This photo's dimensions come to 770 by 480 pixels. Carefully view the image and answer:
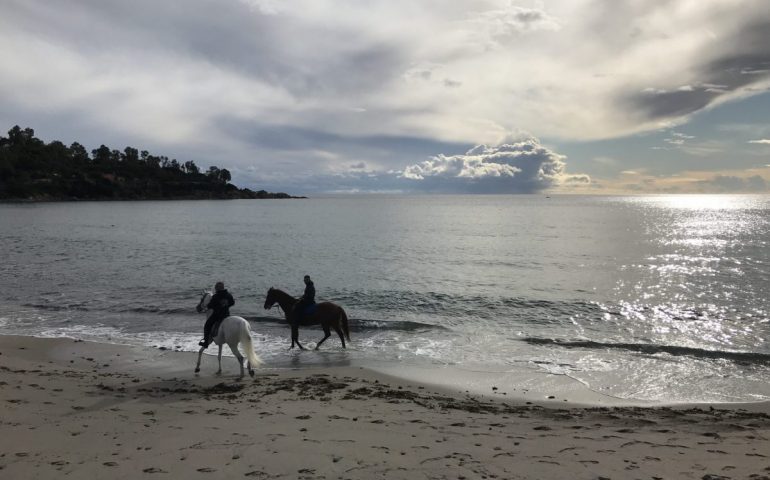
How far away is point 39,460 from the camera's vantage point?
20.8 feet

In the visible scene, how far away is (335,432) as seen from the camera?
25.0 ft

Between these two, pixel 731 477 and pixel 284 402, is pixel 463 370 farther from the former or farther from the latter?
pixel 731 477

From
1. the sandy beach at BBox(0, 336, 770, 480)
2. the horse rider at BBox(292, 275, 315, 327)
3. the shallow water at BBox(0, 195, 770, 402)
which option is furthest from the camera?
the horse rider at BBox(292, 275, 315, 327)

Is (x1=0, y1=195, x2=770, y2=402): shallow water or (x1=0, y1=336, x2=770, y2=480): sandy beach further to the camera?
(x1=0, y1=195, x2=770, y2=402): shallow water

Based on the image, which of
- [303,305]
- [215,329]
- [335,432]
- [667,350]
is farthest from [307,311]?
[667,350]

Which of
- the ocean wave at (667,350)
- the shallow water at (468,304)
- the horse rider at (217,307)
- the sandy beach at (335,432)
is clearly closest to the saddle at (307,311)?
the shallow water at (468,304)

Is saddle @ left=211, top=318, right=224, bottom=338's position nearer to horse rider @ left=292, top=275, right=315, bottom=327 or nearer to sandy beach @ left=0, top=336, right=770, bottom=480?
sandy beach @ left=0, top=336, right=770, bottom=480

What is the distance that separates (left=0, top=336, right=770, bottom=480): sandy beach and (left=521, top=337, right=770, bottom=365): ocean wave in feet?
14.9

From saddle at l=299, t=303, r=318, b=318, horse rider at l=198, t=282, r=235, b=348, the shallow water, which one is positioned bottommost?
the shallow water

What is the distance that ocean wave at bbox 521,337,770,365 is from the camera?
559 inches

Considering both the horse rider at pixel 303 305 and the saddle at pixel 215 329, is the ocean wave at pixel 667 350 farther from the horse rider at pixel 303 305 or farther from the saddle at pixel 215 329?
the saddle at pixel 215 329

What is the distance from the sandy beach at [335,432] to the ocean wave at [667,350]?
14.9 feet

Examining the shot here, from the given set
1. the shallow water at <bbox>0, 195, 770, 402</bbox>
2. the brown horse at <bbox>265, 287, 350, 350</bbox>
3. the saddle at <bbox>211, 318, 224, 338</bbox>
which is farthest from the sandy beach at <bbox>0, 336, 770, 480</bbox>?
the brown horse at <bbox>265, 287, 350, 350</bbox>

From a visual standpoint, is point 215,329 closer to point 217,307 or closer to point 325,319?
point 217,307
